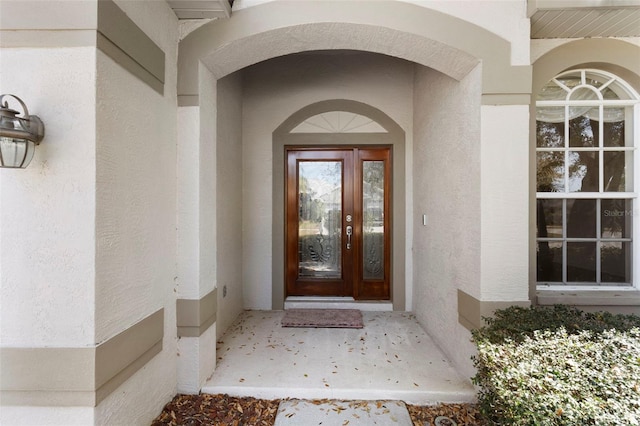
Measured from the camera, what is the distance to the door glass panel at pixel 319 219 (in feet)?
14.9

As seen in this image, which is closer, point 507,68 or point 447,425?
point 447,425

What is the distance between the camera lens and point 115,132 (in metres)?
1.83

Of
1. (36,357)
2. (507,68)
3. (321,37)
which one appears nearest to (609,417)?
(507,68)

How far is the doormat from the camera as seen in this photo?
3.75 metres

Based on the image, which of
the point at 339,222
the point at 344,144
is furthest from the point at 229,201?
the point at 344,144

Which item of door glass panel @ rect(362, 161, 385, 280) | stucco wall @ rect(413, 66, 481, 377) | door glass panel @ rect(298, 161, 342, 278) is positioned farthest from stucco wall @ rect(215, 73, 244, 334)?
stucco wall @ rect(413, 66, 481, 377)

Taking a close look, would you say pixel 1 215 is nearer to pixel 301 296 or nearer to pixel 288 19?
pixel 288 19

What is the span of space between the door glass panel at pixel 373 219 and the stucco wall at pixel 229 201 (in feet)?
5.74

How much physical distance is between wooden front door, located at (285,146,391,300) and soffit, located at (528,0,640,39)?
218 centimetres

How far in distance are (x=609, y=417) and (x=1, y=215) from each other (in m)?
3.05

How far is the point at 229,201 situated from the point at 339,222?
5.23 ft

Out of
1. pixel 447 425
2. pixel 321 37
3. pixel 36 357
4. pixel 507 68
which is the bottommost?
pixel 447 425

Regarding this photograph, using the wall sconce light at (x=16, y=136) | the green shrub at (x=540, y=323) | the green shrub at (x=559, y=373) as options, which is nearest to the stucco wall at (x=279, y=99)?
the green shrub at (x=540, y=323)

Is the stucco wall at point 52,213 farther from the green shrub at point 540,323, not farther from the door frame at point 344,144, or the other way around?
the door frame at point 344,144
